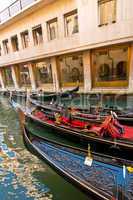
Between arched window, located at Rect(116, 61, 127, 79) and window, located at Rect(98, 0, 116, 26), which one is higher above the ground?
window, located at Rect(98, 0, 116, 26)

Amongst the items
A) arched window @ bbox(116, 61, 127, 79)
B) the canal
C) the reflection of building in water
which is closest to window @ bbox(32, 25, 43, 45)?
arched window @ bbox(116, 61, 127, 79)

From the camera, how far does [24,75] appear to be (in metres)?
11.2

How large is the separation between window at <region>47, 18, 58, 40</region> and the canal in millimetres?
5429

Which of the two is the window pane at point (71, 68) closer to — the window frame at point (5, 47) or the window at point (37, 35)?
the window at point (37, 35)

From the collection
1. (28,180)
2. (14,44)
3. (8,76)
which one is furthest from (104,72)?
(8,76)

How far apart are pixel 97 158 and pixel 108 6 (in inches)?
205

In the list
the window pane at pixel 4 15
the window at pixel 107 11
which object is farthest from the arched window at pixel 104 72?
the window pane at pixel 4 15

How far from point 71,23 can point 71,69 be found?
1883mm

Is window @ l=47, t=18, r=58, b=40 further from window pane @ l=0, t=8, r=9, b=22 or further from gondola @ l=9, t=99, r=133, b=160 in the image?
gondola @ l=9, t=99, r=133, b=160

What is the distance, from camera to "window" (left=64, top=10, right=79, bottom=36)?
7075 millimetres

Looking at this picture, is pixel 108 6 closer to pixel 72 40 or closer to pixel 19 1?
pixel 72 40

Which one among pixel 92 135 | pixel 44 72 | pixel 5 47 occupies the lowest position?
pixel 92 135

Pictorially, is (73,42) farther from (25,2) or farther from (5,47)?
(5,47)

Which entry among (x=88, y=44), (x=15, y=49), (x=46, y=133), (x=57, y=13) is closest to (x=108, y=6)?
(x=88, y=44)
